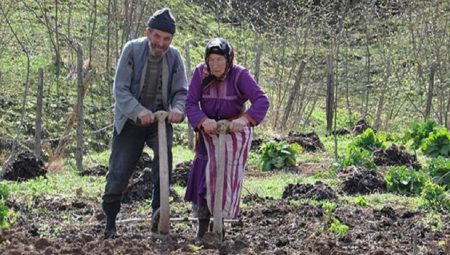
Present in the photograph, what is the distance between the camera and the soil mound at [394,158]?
12.1 metres

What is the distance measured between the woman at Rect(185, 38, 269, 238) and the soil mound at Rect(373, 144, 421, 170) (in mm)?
5890

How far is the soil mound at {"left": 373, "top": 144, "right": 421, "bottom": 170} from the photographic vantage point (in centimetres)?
1213

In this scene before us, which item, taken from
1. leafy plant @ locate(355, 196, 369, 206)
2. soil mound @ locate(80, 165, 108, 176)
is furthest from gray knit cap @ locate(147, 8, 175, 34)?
soil mound @ locate(80, 165, 108, 176)

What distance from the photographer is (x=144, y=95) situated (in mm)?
6641

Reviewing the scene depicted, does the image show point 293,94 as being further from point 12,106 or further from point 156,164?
point 156,164

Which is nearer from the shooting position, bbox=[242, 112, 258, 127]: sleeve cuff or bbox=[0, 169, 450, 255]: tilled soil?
bbox=[0, 169, 450, 255]: tilled soil

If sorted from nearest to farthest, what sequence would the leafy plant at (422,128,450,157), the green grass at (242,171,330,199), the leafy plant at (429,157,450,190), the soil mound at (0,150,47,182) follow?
1. the green grass at (242,171,330,199)
2. the leafy plant at (429,157,450,190)
3. the soil mound at (0,150,47,182)
4. the leafy plant at (422,128,450,157)

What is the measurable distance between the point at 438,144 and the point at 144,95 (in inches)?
282

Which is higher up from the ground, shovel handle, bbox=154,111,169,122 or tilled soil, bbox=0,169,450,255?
shovel handle, bbox=154,111,169,122

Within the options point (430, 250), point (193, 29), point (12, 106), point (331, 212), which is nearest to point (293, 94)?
point (12, 106)

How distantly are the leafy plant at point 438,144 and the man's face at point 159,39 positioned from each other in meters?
7.12

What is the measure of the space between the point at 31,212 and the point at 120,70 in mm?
1976

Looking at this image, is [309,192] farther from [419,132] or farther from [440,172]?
[419,132]

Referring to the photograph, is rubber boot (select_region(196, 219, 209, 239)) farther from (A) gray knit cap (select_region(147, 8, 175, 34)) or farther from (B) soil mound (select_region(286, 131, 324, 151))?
(B) soil mound (select_region(286, 131, 324, 151))
